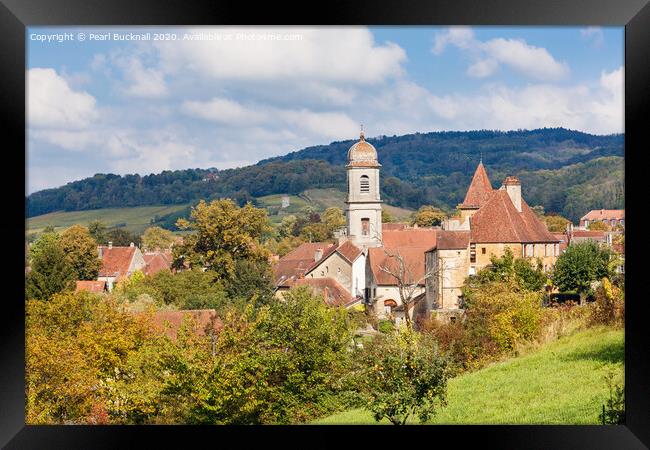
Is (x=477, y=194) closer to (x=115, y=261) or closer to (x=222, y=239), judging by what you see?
(x=222, y=239)

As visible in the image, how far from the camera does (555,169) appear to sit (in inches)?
1542

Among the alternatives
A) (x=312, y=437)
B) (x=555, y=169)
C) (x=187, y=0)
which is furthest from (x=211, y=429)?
(x=555, y=169)

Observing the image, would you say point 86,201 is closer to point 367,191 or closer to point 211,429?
point 367,191

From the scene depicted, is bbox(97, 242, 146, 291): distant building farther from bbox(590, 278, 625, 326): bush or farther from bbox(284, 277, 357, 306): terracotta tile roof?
bbox(590, 278, 625, 326): bush

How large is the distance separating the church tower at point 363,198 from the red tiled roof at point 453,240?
9.01m

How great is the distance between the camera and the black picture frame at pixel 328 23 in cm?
506

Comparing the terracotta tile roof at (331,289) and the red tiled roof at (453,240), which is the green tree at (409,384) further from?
the terracotta tile roof at (331,289)

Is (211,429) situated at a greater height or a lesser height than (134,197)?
lesser

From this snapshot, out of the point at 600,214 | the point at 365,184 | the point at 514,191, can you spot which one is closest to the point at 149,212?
the point at 365,184

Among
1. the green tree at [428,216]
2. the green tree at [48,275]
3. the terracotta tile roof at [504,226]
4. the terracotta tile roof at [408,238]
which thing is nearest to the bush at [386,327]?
the terracotta tile roof at [504,226]

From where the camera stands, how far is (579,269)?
71.2 feet

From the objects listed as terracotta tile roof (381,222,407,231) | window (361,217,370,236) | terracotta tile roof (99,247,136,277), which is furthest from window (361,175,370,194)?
terracotta tile roof (99,247,136,277)

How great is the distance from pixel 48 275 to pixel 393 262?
39.2 ft

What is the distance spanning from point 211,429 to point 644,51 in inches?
137
